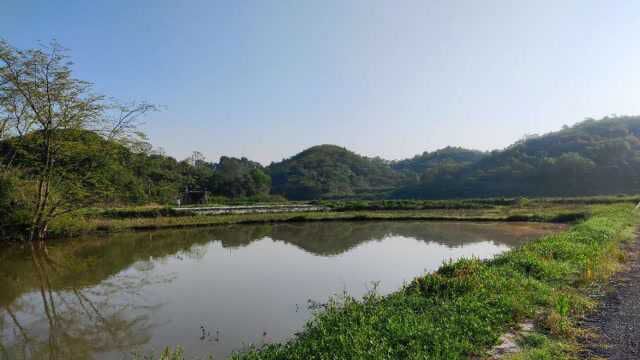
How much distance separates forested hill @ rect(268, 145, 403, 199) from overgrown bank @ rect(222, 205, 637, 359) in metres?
70.7

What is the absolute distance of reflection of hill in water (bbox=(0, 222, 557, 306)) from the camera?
12406mm

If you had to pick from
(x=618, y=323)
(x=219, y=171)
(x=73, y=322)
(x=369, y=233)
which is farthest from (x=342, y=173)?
(x=618, y=323)

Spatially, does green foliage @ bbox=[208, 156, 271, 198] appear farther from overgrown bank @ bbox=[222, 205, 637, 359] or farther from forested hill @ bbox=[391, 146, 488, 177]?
forested hill @ bbox=[391, 146, 488, 177]

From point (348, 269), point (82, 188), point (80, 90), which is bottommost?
point (348, 269)

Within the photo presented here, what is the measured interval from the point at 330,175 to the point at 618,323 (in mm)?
85192

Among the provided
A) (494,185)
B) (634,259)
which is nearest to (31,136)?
(634,259)

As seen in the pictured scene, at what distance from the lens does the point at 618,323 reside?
5.82 meters

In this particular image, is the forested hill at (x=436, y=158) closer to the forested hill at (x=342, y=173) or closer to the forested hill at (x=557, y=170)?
the forested hill at (x=342, y=173)

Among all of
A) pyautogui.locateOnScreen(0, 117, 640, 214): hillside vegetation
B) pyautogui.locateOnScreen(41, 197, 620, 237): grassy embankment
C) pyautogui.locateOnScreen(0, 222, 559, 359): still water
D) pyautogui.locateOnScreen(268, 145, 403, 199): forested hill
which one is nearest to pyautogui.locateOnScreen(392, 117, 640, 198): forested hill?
pyautogui.locateOnScreen(0, 117, 640, 214): hillside vegetation

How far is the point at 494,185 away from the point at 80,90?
64.3 meters

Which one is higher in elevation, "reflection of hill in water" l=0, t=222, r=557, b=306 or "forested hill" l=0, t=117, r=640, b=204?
"forested hill" l=0, t=117, r=640, b=204

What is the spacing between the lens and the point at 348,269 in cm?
1284

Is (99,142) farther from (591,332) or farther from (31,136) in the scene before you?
(591,332)

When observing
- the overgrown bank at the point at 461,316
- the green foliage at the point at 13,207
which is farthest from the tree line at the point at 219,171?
the overgrown bank at the point at 461,316
